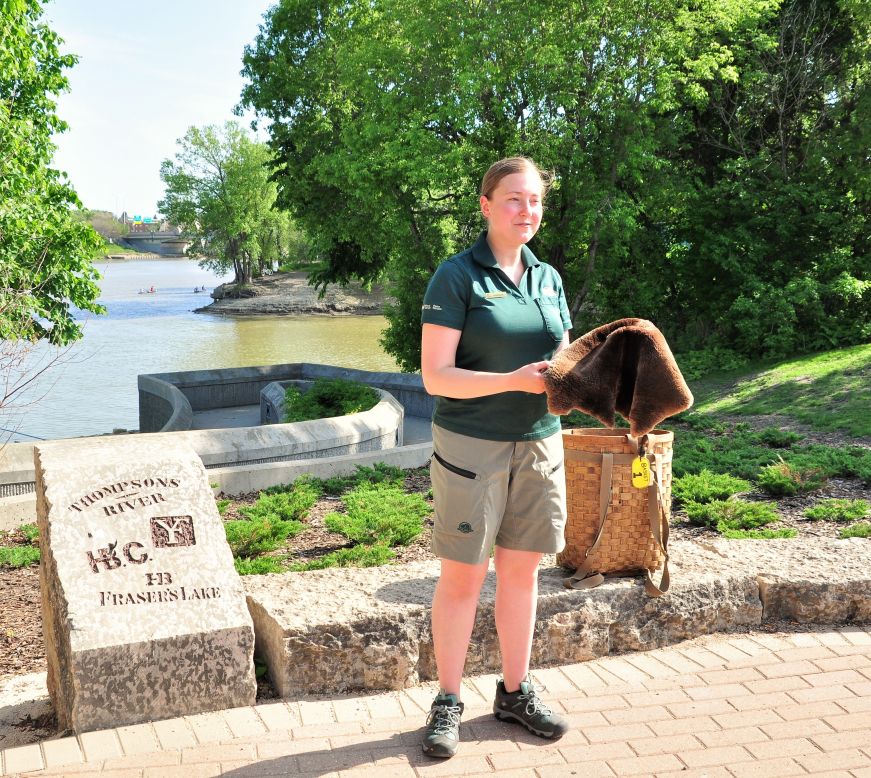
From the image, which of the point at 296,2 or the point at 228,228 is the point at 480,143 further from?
the point at 228,228

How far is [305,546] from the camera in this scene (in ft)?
19.6

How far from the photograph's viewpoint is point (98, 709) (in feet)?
10.9

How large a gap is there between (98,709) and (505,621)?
4.87 feet

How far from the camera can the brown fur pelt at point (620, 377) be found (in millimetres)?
3010

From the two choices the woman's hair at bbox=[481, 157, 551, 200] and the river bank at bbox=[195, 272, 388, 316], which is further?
the river bank at bbox=[195, 272, 388, 316]

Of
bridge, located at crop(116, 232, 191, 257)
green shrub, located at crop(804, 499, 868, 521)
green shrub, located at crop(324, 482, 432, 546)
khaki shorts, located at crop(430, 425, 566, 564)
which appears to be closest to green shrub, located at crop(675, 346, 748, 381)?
green shrub, located at crop(804, 499, 868, 521)

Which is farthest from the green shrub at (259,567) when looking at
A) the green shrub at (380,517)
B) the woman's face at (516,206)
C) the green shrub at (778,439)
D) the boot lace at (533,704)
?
the green shrub at (778,439)

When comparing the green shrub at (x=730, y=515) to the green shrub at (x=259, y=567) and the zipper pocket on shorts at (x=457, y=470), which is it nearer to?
the green shrub at (x=259, y=567)

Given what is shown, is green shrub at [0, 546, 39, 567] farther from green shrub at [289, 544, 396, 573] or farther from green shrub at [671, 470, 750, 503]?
green shrub at [671, 470, 750, 503]

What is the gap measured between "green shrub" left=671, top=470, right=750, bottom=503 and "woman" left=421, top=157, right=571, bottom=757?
145 inches

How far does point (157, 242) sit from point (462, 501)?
289 ft

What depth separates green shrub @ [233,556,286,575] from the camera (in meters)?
5.23

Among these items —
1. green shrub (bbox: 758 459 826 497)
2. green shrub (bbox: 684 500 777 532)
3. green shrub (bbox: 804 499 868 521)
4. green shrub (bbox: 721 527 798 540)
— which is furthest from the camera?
green shrub (bbox: 758 459 826 497)

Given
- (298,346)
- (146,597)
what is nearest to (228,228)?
(298,346)
